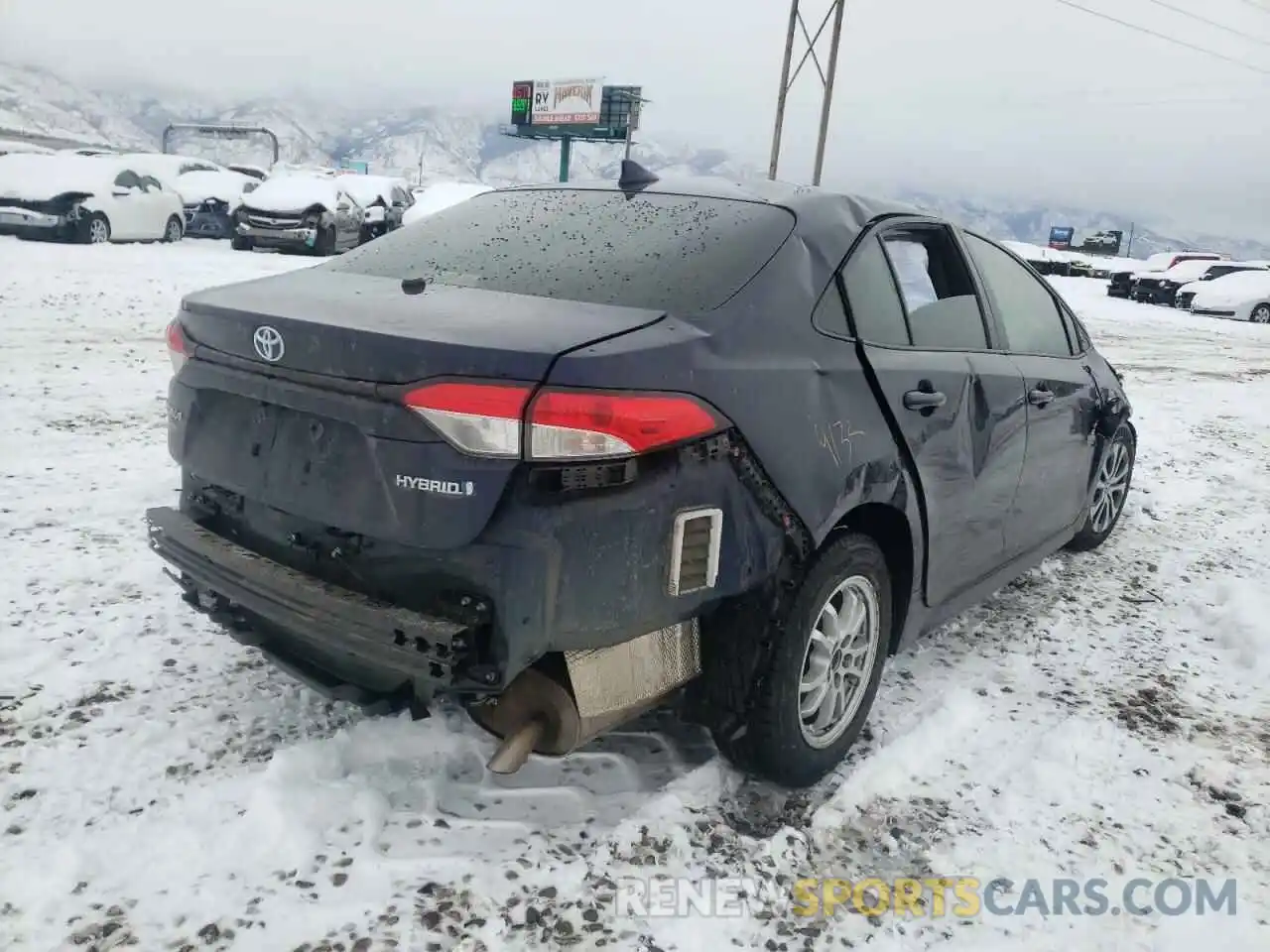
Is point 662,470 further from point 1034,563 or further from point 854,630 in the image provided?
point 1034,563

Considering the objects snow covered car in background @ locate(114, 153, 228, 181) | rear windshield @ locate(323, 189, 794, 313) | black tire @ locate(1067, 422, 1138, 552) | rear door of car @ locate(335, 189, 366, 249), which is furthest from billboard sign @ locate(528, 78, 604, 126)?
rear windshield @ locate(323, 189, 794, 313)

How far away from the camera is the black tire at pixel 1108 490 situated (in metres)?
4.85

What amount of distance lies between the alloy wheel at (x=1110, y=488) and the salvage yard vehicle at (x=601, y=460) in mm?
1881

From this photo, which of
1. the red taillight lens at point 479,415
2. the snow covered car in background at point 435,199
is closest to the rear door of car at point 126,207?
the snow covered car in background at point 435,199

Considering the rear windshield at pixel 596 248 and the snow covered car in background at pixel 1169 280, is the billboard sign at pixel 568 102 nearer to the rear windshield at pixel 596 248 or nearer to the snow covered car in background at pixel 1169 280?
the snow covered car in background at pixel 1169 280

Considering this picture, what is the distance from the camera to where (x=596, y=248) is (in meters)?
2.80

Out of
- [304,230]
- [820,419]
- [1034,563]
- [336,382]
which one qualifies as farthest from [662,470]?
[304,230]

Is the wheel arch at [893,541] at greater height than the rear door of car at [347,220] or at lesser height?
lesser

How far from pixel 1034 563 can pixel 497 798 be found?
261 centimetres

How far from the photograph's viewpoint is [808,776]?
8.93ft

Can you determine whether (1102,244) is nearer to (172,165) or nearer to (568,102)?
(568,102)

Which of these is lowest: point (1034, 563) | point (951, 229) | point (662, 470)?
point (1034, 563)

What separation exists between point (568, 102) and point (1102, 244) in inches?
1975

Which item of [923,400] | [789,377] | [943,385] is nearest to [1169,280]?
[943,385]
